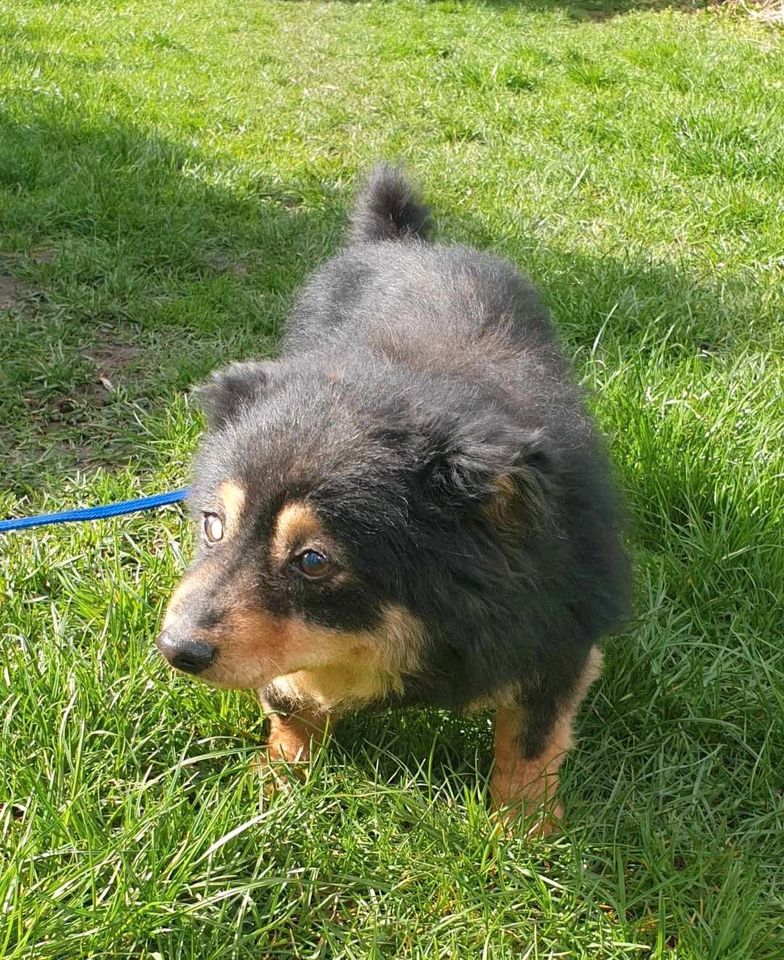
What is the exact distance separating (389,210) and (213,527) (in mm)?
2003

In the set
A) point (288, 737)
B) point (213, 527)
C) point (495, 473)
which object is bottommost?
point (288, 737)

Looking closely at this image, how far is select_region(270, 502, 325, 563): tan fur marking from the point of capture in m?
1.83

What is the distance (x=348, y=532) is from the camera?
185 centimetres

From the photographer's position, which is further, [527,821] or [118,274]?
[118,274]

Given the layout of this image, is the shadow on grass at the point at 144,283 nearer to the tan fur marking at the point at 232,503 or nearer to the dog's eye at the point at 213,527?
the dog's eye at the point at 213,527

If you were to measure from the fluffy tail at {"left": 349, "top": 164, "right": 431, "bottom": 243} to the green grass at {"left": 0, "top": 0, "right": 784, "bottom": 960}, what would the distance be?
92cm

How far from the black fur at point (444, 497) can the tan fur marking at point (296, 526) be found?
2cm

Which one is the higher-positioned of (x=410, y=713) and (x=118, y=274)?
(x=410, y=713)

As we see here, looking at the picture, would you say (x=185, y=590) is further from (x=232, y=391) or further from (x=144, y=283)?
(x=144, y=283)

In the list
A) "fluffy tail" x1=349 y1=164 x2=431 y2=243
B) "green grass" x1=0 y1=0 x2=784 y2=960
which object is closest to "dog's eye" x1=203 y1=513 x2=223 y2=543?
"green grass" x1=0 y1=0 x2=784 y2=960

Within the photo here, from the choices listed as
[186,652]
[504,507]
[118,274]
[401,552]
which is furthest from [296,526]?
[118,274]

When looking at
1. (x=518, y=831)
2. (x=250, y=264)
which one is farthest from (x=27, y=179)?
(x=518, y=831)

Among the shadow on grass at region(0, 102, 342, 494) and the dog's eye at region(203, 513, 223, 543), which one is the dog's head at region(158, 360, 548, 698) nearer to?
the dog's eye at region(203, 513, 223, 543)

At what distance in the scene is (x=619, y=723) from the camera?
8.22 ft
